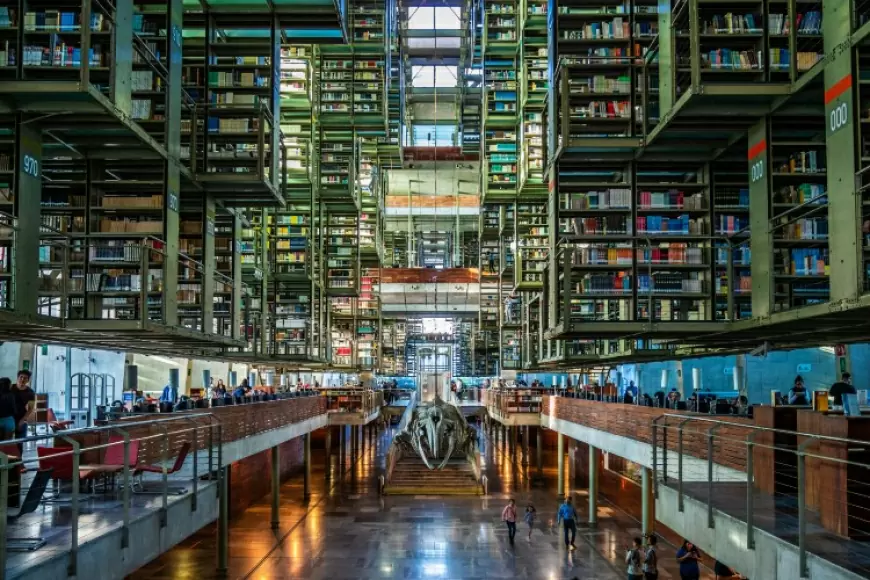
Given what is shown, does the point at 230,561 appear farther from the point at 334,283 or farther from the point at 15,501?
the point at 334,283

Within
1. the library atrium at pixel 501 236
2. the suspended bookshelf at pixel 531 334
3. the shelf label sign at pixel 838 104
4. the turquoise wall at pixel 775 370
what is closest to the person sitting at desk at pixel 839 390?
the library atrium at pixel 501 236

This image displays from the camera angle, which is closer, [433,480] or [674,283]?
[674,283]

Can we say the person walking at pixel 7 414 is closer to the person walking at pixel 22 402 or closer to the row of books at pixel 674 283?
the person walking at pixel 22 402

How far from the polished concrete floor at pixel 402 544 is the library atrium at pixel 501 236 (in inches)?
4.3

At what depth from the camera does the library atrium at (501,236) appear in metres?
6.20

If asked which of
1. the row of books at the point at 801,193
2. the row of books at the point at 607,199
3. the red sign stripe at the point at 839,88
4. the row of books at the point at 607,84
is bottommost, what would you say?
the row of books at the point at 801,193

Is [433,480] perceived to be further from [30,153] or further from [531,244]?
[30,153]

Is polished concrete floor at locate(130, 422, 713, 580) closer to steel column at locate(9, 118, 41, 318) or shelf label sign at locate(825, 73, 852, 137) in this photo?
steel column at locate(9, 118, 41, 318)

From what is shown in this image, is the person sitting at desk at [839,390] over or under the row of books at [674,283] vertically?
under

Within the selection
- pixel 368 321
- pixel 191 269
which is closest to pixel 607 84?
pixel 191 269

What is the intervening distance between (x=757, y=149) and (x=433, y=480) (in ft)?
49.5

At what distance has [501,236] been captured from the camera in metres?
23.5

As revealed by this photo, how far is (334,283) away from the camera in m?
24.5

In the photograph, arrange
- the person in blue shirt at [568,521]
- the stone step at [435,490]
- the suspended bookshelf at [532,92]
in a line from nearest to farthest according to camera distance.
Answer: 1. the person in blue shirt at [568,521]
2. the suspended bookshelf at [532,92]
3. the stone step at [435,490]
